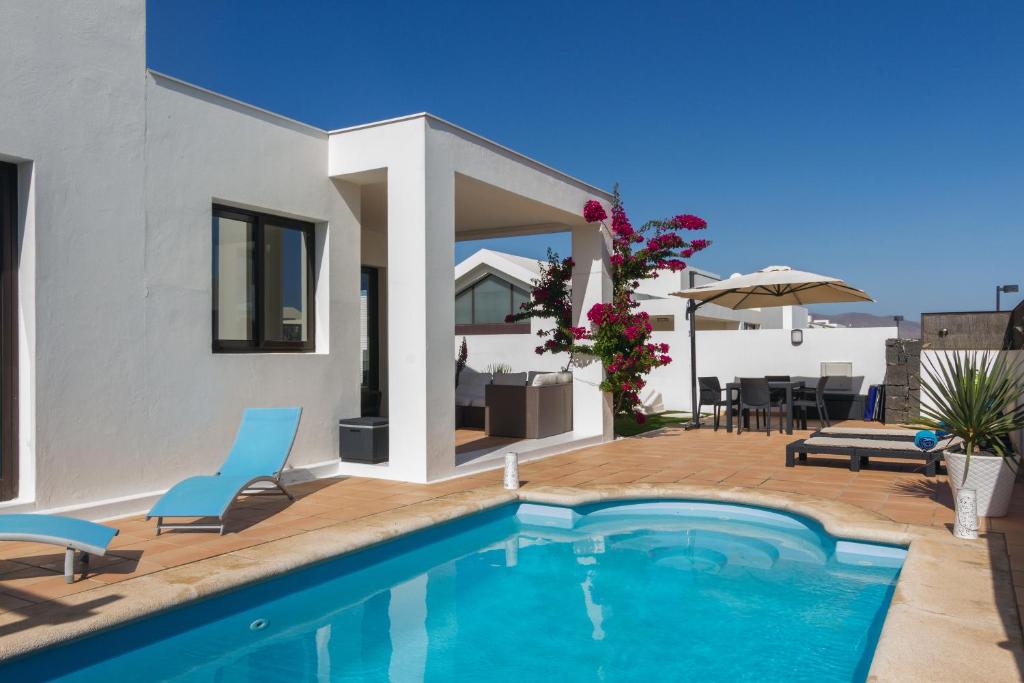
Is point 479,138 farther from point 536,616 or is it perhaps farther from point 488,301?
point 488,301

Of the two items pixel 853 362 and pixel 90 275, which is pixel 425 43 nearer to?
pixel 853 362

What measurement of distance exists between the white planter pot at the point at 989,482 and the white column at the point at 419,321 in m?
4.90

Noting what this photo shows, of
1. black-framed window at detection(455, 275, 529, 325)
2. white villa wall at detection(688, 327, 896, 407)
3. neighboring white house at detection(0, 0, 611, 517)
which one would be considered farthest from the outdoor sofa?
black-framed window at detection(455, 275, 529, 325)

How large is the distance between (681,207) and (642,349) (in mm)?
3058

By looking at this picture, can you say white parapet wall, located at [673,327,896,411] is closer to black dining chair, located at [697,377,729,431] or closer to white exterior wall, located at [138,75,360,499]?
black dining chair, located at [697,377,729,431]

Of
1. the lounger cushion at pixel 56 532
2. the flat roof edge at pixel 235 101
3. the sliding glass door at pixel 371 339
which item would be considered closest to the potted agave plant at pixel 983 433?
the lounger cushion at pixel 56 532

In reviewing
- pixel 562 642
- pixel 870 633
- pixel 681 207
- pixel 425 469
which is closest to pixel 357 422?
pixel 425 469

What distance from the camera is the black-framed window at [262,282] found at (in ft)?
24.6

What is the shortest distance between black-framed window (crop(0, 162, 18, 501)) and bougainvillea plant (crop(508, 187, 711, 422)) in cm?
747

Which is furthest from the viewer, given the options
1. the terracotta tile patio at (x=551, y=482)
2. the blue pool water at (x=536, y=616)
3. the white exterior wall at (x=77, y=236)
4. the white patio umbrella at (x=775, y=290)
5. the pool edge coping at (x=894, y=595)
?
the white patio umbrella at (x=775, y=290)

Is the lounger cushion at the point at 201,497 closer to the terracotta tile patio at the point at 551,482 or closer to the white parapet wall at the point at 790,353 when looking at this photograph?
the terracotta tile patio at the point at 551,482

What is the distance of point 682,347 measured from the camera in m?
18.4

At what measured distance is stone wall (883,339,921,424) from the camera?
47.1 feet

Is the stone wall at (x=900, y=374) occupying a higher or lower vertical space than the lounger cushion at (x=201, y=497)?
higher
